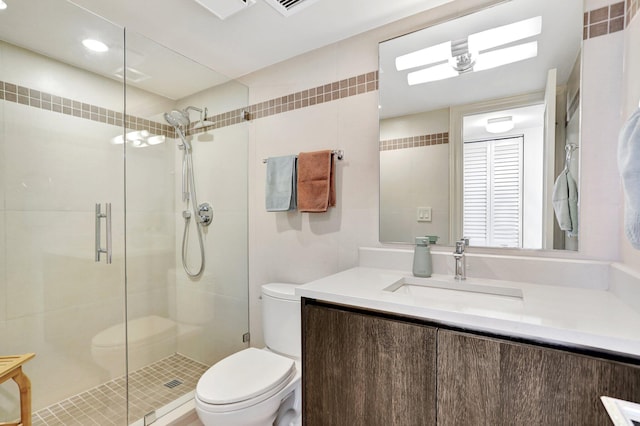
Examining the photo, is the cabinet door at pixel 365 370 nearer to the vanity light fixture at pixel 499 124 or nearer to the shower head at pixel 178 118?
the vanity light fixture at pixel 499 124

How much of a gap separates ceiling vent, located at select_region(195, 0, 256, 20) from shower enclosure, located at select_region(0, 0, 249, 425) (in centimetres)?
58

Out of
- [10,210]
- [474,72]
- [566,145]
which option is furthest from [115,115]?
[566,145]

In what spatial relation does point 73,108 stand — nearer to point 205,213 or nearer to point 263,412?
point 205,213

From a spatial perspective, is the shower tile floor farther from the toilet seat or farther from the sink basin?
the sink basin

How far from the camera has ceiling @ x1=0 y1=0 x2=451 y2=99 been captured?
4.72ft

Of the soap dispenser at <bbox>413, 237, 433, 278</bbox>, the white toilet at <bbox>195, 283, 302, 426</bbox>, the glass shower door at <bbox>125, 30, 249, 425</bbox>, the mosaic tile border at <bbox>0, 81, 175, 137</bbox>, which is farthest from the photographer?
the glass shower door at <bbox>125, 30, 249, 425</bbox>

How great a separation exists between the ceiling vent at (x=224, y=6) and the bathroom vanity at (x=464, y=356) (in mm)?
1295

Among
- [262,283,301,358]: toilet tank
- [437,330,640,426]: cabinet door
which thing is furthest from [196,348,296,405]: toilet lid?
[437,330,640,426]: cabinet door

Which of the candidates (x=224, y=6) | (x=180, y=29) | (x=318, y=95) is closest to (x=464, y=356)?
(x=318, y=95)

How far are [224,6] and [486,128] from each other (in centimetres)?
131

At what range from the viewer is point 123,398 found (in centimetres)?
174

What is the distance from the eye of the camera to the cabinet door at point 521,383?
71cm

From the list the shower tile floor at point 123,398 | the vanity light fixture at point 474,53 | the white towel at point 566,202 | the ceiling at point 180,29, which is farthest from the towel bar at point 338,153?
the shower tile floor at point 123,398

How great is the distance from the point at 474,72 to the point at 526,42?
209mm
